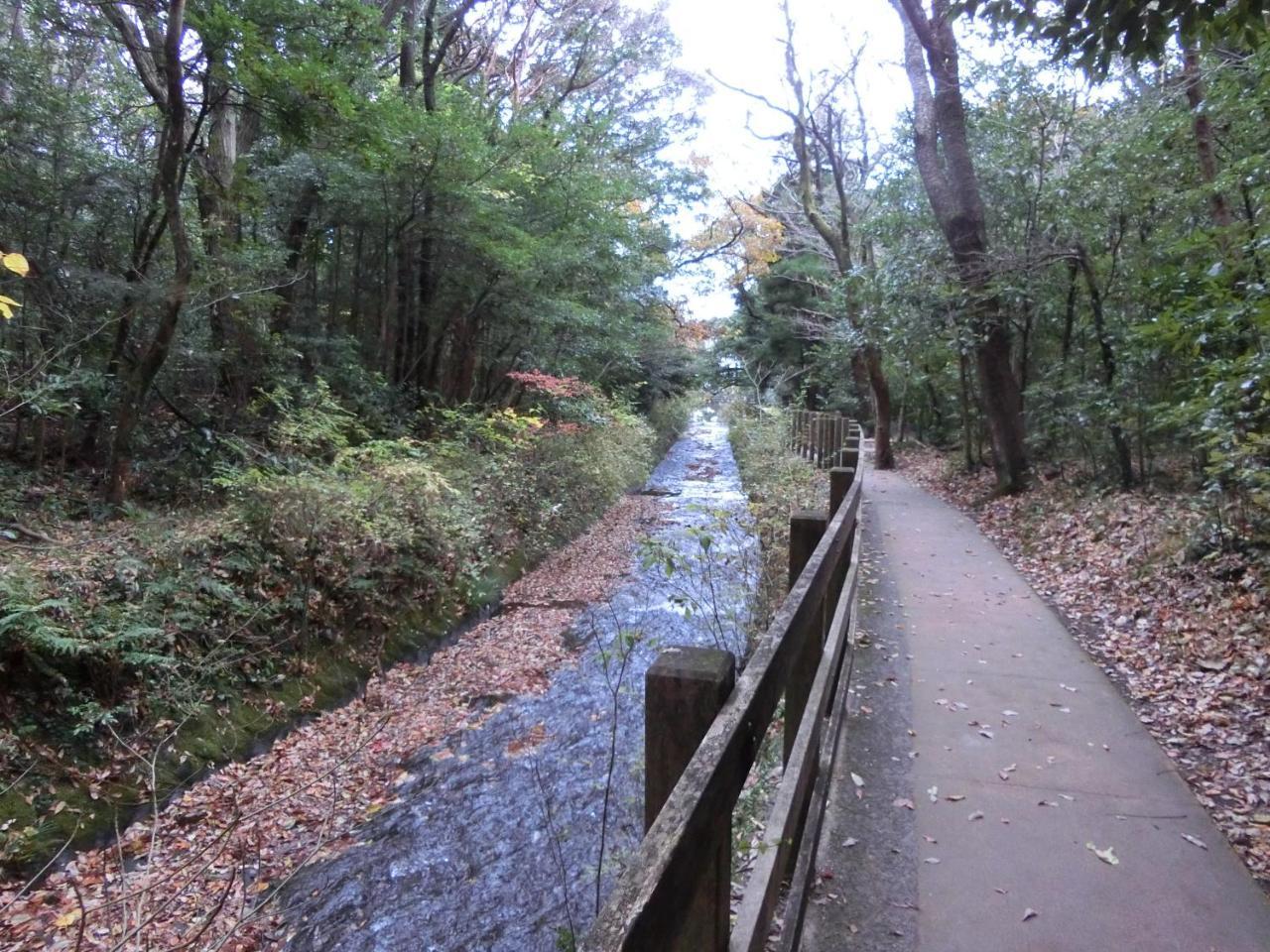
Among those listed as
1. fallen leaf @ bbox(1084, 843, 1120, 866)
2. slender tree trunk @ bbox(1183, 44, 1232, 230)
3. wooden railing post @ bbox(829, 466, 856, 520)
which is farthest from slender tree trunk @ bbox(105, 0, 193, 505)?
slender tree trunk @ bbox(1183, 44, 1232, 230)

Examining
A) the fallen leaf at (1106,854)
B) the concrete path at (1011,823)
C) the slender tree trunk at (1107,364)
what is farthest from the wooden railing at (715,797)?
the slender tree trunk at (1107,364)

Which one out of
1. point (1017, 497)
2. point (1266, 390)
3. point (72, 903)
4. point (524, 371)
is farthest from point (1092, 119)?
point (72, 903)

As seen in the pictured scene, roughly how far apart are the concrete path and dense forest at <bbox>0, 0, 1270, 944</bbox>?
186 centimetres

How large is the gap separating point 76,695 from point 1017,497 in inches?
471

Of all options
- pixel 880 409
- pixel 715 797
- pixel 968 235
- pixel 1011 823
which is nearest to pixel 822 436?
Result: pixel 880 409

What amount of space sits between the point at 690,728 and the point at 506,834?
3.97m

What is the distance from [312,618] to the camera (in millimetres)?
7305

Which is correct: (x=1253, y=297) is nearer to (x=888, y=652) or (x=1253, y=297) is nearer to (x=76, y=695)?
(x=888, y=652)

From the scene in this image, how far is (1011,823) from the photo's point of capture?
11.9 ft

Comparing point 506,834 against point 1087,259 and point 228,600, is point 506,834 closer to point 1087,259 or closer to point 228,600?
point 228,600

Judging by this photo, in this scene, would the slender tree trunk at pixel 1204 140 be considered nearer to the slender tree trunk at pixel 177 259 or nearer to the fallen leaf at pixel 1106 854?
the fallen leaf at pixel 1106 854

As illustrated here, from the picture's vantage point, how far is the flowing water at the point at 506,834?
14.2 feet

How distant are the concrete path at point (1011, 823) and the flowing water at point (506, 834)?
46.5 inches

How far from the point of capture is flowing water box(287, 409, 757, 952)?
4.34 m
